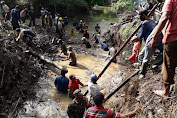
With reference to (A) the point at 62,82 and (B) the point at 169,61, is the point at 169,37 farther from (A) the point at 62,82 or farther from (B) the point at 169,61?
(A) the point at 62,82

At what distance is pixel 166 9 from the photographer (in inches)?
101

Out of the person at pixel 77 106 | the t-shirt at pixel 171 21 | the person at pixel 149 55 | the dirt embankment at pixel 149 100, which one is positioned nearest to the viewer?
the t-shirt at pixel 171 21

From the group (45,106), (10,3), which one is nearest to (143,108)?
(45,106)

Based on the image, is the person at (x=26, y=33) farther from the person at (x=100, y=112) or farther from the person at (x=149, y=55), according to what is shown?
the person at (x=100, y=112)

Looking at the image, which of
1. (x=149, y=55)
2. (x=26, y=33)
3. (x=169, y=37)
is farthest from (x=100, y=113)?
(x=26, y=33)

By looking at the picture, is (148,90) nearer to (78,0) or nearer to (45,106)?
(45,106)

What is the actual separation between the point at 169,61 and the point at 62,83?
4.44 meters

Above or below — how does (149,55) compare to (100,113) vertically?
above

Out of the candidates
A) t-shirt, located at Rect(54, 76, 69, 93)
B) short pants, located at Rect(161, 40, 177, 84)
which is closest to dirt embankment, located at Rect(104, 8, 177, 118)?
short pants, located at Rect(161, 40, 177, 84)

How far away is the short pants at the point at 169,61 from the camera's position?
2803mm

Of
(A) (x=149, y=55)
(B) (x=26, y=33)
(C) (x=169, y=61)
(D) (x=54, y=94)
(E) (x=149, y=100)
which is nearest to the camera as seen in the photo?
(C) (x=169, y=61)

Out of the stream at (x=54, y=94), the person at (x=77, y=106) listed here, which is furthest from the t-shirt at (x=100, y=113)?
the stream at (x=54, y=94)

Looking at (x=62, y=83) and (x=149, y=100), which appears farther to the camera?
A: (x=62, y=83)

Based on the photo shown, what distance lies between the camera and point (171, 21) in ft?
8.88
